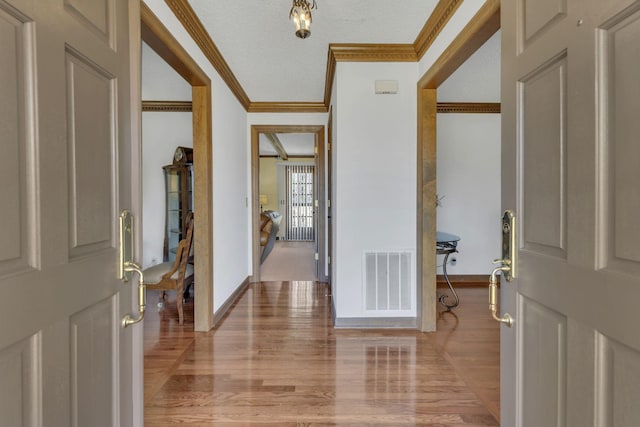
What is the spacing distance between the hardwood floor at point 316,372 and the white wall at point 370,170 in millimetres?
435

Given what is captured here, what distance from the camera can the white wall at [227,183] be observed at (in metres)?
2.96

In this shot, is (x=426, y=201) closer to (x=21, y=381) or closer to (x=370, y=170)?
(x=370, y=170)

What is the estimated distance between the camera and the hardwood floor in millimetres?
1704

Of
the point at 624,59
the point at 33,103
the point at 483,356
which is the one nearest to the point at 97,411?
the point at 33,103

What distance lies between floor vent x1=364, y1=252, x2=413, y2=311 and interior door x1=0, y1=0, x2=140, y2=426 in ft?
6.96

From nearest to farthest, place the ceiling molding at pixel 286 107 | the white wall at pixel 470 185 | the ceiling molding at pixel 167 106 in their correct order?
the ceiling molding at pixel 167 106, the white wall at pixel 470 185, the ceiling molding at pixel 286 107

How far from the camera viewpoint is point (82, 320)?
85 cm

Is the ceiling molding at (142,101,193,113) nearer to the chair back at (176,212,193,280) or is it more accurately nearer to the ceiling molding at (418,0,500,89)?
the chair back at (176,212,193,280)

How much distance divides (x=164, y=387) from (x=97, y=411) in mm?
1181

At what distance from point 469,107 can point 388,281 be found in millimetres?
2716

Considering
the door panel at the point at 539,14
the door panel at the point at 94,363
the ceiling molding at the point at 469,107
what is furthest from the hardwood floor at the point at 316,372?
the ceiling molding at the point at 469,107

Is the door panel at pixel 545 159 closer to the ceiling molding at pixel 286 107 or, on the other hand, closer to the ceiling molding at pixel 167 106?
the ceiling molding at pixel 286 107

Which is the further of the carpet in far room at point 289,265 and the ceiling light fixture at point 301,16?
the carpet in far room at point 289,265

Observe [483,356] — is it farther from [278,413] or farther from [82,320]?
[82,320]
